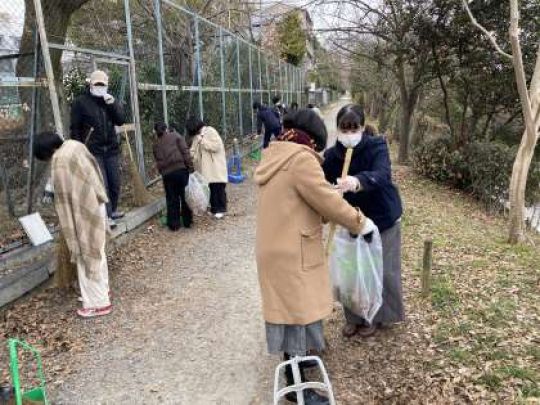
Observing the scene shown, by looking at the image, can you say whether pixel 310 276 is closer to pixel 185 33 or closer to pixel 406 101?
pixel 185 33

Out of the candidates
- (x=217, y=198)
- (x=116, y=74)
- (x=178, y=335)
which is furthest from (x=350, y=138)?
(x=116, y=74)

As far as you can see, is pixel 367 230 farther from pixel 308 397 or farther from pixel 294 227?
pixel 308 397

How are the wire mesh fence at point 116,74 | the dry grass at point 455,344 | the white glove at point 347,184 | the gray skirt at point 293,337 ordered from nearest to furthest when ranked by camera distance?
the gray skirt at point 293,337
the white glove at point 347,184
the dry grass at point 455,344
the wire mesh fence at point 116,74

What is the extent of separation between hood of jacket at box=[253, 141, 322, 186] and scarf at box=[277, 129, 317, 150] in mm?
34

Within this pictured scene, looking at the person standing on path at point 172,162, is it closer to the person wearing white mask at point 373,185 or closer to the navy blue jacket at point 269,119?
the person wearing white mask at point 373,185

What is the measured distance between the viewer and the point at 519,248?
6.89 m

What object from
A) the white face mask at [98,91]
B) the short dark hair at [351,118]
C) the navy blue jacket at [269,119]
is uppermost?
the white face mask at [98,91]

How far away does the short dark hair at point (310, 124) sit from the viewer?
2.77m

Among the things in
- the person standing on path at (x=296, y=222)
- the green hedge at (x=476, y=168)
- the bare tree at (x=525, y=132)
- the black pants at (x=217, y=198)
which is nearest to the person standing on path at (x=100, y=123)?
the black pants at (x=217, y=198)

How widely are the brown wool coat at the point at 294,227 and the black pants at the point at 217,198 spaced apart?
476 cm

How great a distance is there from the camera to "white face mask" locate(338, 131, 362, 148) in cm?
A: 328

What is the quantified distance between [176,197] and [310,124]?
429cm

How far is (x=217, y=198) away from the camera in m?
7.64

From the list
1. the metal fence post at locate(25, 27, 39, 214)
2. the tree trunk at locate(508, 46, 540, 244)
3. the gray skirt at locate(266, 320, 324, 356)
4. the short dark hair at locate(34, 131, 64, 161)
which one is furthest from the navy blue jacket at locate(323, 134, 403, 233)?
the tree trunk at locate(508, 46, 540, 244)
